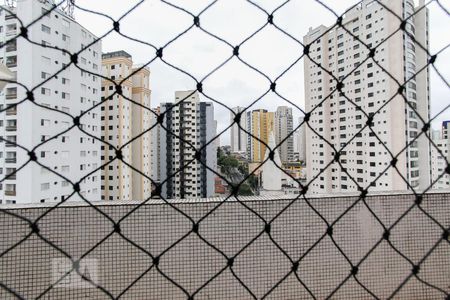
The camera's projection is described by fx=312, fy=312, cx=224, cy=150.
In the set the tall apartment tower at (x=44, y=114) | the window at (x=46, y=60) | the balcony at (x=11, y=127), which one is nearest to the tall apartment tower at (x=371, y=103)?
the tall apartment tower at (x=44, y=114)

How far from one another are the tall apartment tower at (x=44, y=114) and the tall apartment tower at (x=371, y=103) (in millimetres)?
6268

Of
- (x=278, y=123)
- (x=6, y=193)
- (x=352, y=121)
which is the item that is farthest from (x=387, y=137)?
(x=6, y=193)

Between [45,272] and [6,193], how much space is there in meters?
6.89

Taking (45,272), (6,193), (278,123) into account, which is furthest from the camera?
(278,123)

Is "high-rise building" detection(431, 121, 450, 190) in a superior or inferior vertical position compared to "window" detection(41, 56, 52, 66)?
inferior

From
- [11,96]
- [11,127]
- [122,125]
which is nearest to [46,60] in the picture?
[11,96]

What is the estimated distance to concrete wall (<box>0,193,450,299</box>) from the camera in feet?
4.56

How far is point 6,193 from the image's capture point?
6.93 metres

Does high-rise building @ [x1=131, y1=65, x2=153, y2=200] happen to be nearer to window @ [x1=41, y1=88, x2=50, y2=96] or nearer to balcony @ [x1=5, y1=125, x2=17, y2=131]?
window @ [x1=41, y1=88, x2=50, y2=96]

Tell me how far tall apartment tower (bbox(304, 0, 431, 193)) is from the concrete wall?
6.47 metres

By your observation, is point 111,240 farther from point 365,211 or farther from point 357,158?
point 357,158

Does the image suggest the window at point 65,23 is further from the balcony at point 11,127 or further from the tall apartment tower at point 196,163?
the tall apartment tower at point 196,163

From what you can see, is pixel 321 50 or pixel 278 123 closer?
pixel 321 50

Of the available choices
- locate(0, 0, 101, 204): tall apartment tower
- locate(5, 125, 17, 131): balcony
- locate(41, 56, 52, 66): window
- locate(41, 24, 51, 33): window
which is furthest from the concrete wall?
locate(41, 24, 51, 33): window
